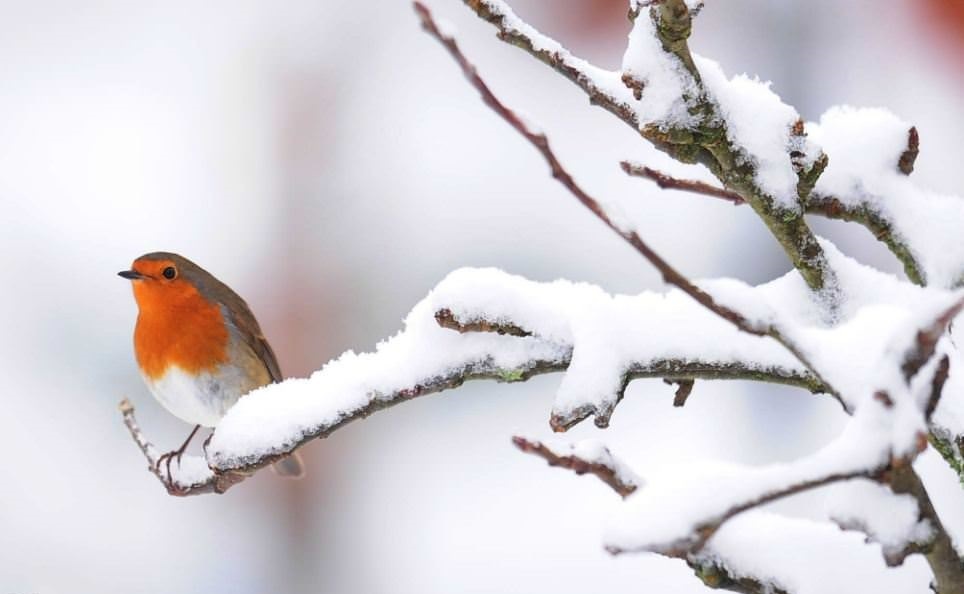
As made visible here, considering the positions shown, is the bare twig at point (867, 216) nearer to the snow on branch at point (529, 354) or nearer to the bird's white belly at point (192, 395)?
the snow on branch at point (529, 354)

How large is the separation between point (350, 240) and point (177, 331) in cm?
251

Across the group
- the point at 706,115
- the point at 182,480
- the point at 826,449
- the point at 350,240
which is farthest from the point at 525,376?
the point at 350,240

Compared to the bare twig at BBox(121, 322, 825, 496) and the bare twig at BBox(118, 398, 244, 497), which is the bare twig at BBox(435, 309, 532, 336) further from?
the bare twig at BBox(118, 398, 244, 497)

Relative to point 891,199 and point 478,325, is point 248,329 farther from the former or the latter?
point 891,199

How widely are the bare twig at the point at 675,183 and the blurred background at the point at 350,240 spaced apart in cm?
281

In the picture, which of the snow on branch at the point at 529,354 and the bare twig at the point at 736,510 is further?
the snow on branch at the point at 529,354

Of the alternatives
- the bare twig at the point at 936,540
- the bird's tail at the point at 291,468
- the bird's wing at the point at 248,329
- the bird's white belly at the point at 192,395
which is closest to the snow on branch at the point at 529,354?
the bare twig at the point at 936,540

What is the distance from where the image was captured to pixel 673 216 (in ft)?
15.6

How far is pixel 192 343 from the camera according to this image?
7.52 ft

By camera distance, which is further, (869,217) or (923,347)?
(869,217)

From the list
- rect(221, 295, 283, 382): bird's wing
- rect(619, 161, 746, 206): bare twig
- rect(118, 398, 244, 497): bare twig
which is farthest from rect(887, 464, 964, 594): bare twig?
rect(221, 295, 283, 382): bird's wing

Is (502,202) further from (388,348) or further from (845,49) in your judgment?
(388,348)

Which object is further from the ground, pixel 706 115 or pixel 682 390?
pixel 706 115

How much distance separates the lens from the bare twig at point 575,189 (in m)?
0.57
